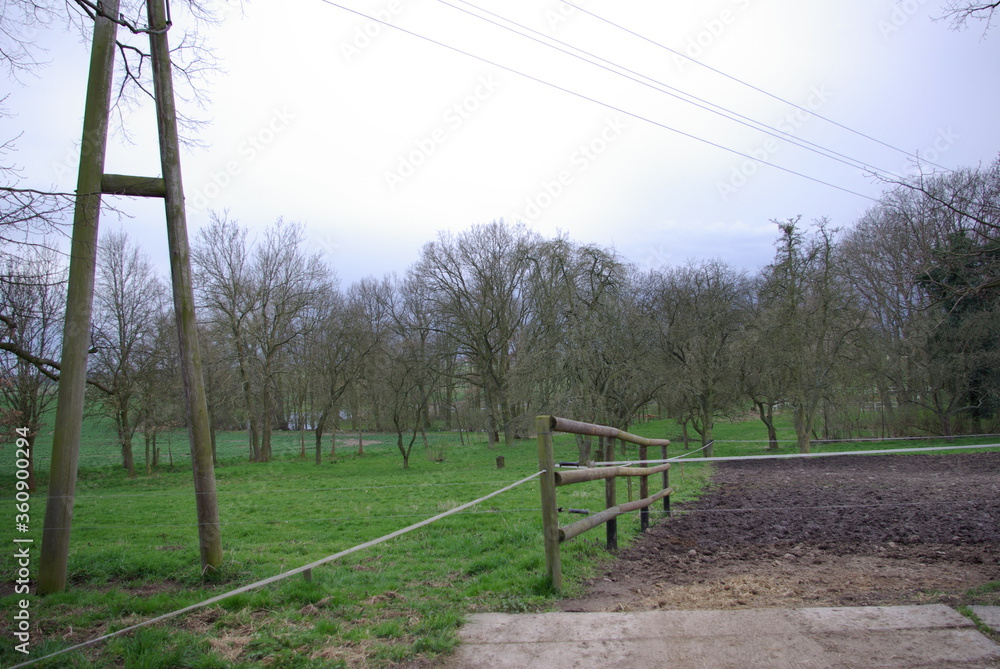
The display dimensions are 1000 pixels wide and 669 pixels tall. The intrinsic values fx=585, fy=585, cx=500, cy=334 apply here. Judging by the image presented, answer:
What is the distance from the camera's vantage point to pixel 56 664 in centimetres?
321

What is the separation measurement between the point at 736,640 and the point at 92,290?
580 cm

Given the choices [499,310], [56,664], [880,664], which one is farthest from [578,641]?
[499,310]

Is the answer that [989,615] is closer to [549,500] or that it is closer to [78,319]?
[549,500]

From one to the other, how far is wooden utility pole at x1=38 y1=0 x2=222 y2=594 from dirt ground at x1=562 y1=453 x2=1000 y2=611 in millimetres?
3500

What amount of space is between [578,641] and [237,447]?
37.5 m

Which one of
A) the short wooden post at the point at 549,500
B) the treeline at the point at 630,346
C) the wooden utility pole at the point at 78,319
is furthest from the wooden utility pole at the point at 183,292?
the treeline at the point at 630,346

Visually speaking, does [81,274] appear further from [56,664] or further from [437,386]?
[437,386]

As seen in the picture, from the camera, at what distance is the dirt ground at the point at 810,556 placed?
4086mm

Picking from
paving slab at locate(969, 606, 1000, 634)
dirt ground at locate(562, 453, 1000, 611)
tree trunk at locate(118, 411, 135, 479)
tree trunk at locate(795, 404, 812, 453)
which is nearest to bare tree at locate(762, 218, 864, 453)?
tree trunk at locate(795, 404, 812, 453)

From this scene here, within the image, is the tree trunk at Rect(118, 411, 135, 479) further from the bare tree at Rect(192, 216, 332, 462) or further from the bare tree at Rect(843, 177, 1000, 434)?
the bare tree at Rect(843, 177, 1000, 434)

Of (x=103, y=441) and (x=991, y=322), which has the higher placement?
(x=991, y=322)

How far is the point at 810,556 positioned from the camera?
5500 millimetres

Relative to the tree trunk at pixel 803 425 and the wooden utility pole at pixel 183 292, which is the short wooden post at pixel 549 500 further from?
the tree trunk at pixel 803 425

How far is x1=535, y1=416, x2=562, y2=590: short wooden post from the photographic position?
4191 mm
